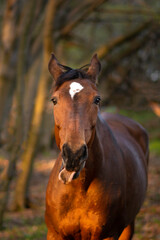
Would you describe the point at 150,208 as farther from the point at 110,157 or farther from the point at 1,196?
the point at 110,157

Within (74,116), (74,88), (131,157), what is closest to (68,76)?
(74,88)

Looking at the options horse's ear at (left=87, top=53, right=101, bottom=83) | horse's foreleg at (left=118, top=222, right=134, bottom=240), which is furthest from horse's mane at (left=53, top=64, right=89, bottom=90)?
horse's foreleg at (left=118, top=222, right=134, bottom=240)

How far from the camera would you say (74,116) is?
117 inches

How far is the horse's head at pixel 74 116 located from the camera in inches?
108

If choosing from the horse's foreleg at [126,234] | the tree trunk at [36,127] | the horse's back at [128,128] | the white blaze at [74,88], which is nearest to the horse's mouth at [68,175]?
the white blaze at [74,88]

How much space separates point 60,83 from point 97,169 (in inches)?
36.0

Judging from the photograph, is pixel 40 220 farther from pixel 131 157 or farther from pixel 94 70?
pixel 94 70

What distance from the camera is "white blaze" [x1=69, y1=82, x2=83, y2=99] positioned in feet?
10.2

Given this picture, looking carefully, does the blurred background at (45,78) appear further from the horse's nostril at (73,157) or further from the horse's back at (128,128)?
the horse's nostril at (73,157)

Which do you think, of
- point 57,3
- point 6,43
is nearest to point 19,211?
point 6,43

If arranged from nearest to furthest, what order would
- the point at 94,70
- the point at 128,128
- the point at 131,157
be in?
the point at 94,70
the point at 131,157
the point at 128,128

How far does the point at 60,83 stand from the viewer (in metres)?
3.34

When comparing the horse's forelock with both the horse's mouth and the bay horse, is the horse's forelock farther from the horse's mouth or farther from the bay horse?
the horse's mouth

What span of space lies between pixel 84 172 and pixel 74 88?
0.82 meters
